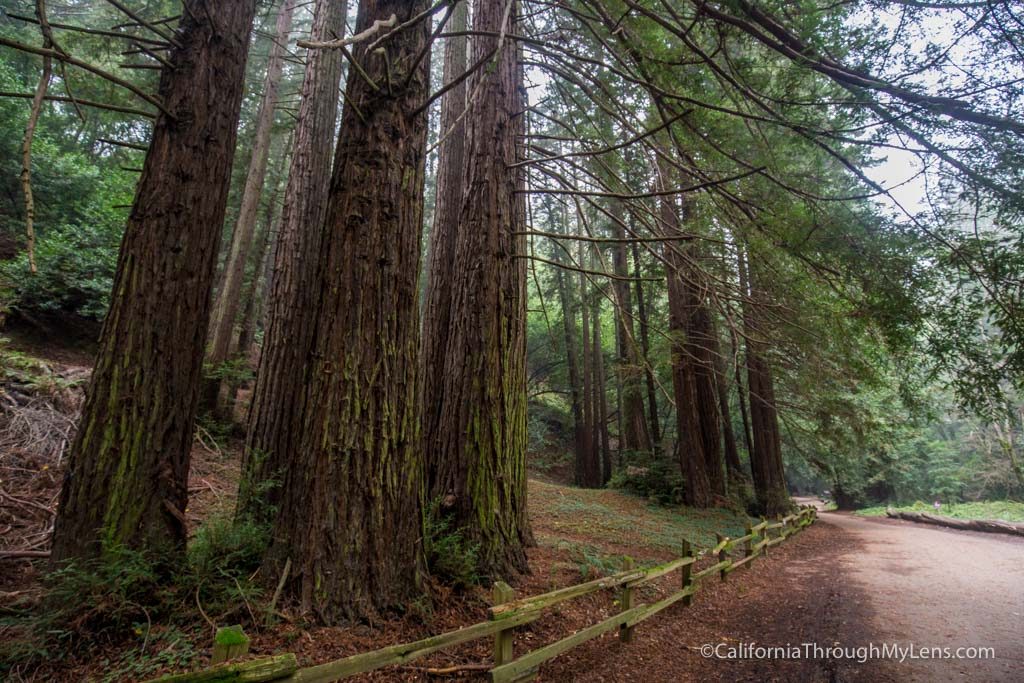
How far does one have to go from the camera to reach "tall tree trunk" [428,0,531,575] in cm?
485

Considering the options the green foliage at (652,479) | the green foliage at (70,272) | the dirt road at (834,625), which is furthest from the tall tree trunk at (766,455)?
the green foliage at (70,272)

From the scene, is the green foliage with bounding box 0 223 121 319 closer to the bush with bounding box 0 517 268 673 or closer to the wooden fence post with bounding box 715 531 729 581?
the bush with bounding box 0 517 268 673

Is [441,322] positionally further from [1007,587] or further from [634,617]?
[1007,587]

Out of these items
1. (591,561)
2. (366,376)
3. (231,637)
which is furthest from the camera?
(591,561)

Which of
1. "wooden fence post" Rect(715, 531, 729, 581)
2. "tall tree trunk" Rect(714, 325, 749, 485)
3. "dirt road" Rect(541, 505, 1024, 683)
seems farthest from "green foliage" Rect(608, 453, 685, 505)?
"wooden fence post" Rect(715, 531, 729, 581)

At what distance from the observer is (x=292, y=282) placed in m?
5.70

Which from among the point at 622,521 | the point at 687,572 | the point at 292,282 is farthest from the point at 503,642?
the point at 622,521

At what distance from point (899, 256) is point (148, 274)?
23.3ft

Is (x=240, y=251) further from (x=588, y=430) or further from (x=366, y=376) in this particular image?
(x=588, y=430)

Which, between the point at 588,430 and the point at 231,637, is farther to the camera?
the point at 588,430

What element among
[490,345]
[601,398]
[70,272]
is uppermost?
[70,272]

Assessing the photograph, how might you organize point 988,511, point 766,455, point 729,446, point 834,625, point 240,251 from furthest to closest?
Result: point 988,511 → point 729,446 → point 766,455 → point 240,251 → point 834,625

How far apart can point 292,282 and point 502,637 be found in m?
4.39

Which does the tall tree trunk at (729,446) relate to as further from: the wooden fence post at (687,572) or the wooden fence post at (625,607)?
the wooden fence post at (625,607)
